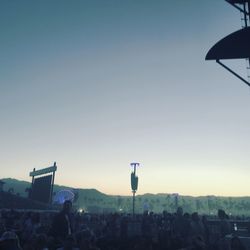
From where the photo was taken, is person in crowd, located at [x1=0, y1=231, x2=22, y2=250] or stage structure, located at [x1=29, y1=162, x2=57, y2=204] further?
stage structure, located at [x1=29, y1=162, x2=57, y2=204]

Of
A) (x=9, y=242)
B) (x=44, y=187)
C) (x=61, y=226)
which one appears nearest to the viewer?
(x=9, y=242)

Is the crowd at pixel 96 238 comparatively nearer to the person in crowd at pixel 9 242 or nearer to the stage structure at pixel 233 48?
the person in crowd at pixel 9 242

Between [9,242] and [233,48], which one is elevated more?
[233,48]

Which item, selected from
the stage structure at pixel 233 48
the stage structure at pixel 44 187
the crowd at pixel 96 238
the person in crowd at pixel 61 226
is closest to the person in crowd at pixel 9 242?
the crowd at pixel 96 238

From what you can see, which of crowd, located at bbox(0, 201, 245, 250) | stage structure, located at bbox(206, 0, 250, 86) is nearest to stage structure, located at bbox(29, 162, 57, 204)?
crowd, located at bbox(0, 201, 245, 250)

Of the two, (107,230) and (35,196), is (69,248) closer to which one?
(107,230)

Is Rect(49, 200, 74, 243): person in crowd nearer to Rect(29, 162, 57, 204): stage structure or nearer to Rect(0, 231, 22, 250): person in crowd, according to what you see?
Rect(0, 231, 22, 250): person in crowd

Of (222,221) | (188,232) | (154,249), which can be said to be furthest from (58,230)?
(222,221)

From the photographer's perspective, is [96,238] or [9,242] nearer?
[9,242]

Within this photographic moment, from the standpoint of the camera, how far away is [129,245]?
8.22 meters

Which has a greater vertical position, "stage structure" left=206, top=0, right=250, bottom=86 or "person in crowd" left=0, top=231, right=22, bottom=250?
"stage structure" left=206, top=0, right=250, bottom=86

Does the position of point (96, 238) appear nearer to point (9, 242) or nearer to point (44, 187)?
point (9, 242)

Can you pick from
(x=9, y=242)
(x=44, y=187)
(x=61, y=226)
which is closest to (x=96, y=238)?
(x=61, y=226)

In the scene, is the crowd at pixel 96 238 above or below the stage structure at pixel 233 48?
below
